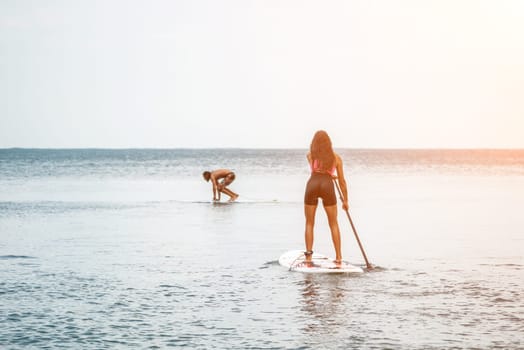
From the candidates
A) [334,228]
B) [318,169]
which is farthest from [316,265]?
[318,169]

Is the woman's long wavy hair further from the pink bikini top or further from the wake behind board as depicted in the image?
the wake behind board

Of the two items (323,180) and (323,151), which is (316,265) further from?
(323,151)

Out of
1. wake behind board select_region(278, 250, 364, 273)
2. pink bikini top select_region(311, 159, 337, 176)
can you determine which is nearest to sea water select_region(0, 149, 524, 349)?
wake behind board select_region(278, 250, 364, 273)

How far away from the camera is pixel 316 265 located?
13.1 metres

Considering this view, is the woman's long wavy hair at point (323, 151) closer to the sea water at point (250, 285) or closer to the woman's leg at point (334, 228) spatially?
the woman's leg at point (334, 228)

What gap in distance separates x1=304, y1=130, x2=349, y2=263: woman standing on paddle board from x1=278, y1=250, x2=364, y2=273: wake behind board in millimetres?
163

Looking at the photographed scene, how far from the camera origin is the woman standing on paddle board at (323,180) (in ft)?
42.0

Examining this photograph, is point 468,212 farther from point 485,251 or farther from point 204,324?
point 204,324

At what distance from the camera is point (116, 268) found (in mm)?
13750

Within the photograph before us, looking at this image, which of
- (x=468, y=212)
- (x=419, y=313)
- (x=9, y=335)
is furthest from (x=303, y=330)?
(x=468, y=212)

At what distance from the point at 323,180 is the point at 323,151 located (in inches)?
20.7

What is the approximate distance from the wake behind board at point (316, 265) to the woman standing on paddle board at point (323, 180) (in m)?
0.16

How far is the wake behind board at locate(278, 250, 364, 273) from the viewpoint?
12867mm

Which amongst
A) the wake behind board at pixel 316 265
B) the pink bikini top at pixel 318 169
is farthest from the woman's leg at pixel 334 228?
the pink bikini top at pixel 318 169
